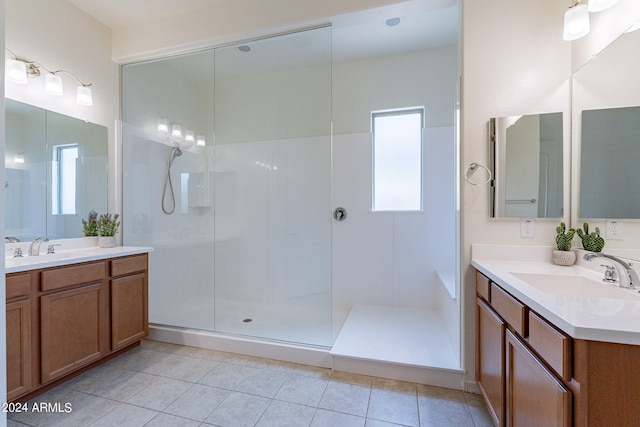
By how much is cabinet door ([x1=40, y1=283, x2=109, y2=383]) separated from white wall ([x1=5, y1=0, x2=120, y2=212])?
3.53ft

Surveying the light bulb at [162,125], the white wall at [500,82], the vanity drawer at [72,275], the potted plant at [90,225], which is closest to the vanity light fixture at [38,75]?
the light bulb at [162,125]

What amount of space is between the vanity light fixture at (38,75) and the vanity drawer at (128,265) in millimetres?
1416

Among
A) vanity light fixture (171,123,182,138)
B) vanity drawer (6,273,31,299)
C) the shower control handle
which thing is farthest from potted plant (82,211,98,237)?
the shower control handle

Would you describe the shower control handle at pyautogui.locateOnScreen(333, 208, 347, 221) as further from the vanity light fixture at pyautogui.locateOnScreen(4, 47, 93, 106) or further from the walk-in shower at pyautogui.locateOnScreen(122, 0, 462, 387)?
the vanity light fixture at pyautogui.locateOnScreen(4, 47, 93, 106)

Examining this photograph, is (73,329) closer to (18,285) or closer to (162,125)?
(18,285)

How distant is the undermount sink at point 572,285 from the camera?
1.14m

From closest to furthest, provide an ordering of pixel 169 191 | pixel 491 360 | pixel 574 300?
pixel 574 300 → pixel 491 360 → pixel 169 191

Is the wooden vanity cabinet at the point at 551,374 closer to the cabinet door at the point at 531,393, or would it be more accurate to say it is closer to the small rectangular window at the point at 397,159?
the cabinet door at the point at 531,393

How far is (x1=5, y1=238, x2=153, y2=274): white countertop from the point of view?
1573 millimetres

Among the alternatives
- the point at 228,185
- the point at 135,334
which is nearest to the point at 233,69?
the point at 228,185

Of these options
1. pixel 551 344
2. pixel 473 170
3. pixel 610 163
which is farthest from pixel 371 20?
pixel 551 344

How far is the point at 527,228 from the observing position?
167cm

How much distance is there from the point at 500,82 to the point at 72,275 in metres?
3.06

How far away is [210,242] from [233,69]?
185 centimetres
